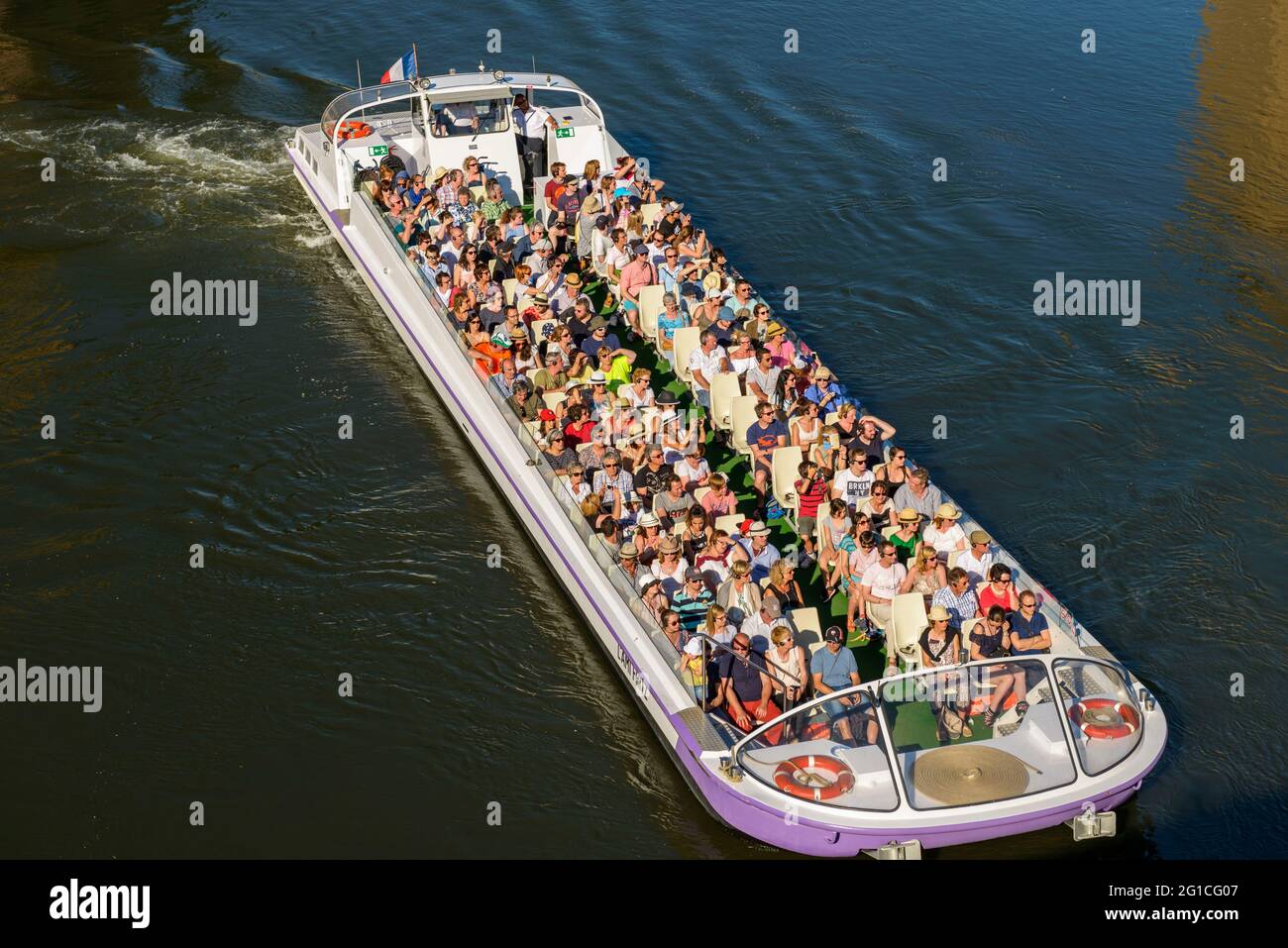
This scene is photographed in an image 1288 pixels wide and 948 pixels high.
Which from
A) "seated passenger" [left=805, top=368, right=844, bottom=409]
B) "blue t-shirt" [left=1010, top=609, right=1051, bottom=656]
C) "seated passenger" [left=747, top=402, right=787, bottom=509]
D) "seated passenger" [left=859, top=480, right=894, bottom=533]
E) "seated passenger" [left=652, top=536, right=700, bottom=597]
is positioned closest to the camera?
"blue t-shirt" [left=1010, top=609, right=1051, bottom=656]

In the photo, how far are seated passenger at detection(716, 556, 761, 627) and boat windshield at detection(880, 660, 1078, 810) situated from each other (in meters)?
1.70

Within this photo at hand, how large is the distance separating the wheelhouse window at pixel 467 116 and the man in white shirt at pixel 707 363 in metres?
6.30

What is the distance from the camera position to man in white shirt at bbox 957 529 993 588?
43.0 feet

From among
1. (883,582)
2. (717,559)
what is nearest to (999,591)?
(883,582)

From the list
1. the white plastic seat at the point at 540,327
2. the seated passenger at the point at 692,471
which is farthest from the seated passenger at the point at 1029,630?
the white plastic seat at the point at 540,327

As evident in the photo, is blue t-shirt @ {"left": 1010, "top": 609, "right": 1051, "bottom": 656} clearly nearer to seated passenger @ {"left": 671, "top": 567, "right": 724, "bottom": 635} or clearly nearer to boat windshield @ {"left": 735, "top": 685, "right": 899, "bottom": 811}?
boat windshield @ {"left": 735, "top": 685, "right": 899, "bottom": 811}

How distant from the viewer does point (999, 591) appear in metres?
12.7

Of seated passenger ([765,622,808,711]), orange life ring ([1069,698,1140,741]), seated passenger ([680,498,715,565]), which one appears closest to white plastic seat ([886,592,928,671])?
seated passenger ([765,622,808,711])

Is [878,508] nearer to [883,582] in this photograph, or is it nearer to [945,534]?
[945,534]

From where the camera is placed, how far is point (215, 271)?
69.7 feet

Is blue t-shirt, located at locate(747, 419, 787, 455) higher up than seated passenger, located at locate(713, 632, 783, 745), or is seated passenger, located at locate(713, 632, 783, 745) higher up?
blue t-shirt, located at locate(747, 419, 787, 455)

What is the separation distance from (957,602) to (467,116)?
11.5m
